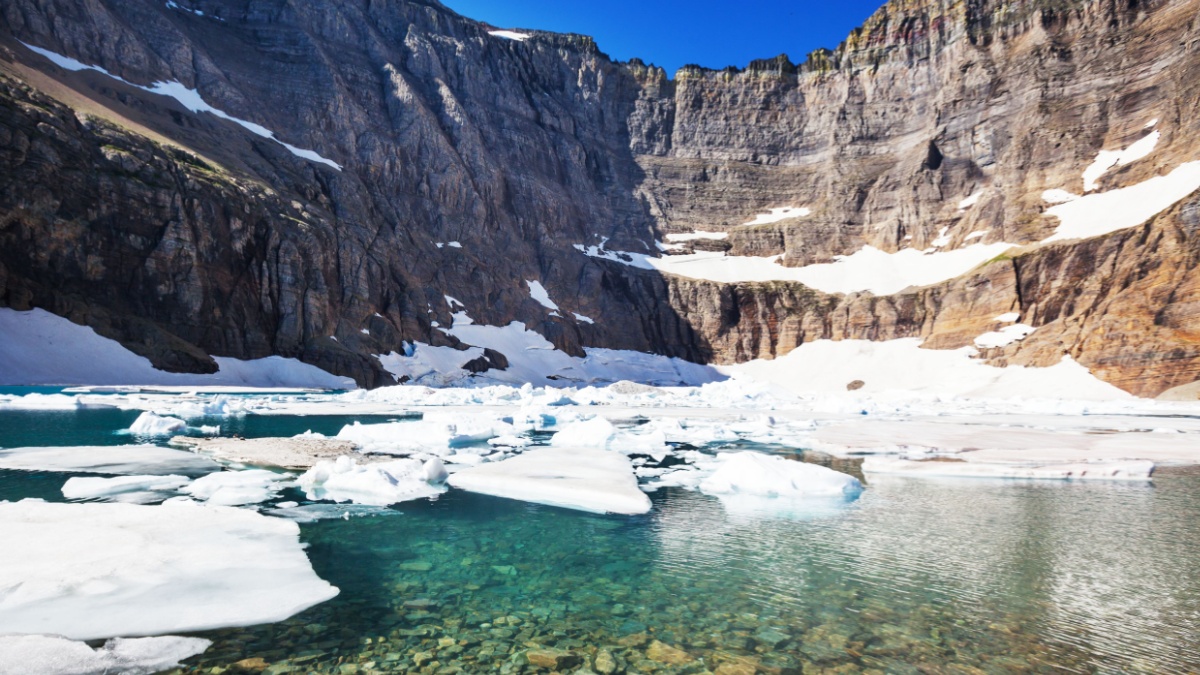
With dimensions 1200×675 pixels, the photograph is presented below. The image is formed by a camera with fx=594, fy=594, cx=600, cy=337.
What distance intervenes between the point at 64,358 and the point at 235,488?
52.4 m

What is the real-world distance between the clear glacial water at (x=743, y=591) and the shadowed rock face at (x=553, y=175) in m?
54.5

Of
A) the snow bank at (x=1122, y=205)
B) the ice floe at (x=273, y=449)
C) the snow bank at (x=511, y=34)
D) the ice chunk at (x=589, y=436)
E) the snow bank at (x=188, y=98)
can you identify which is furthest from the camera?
the snow bank at (x=511, y=34)

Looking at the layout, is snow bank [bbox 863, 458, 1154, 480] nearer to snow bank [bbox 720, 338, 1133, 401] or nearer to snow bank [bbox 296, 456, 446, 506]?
snow bank [bbox 296, 456, 446, 506]

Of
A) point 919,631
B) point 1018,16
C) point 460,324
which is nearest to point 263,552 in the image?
point 919,631

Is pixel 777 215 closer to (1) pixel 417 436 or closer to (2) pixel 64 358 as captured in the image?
(1) pixel 417 436

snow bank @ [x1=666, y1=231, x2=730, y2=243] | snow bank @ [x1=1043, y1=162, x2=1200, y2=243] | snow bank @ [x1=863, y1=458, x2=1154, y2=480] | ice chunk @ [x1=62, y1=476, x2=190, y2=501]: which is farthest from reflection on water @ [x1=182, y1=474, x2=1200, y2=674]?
snow bank @ [x1=666, y1=231, x2=730, y2=243]

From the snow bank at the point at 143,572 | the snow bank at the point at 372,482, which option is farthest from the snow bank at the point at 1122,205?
the snow bank at the point at 143,572

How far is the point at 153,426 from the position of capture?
23.5m

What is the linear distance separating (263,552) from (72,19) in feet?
315

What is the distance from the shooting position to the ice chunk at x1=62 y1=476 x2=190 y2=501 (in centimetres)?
1171

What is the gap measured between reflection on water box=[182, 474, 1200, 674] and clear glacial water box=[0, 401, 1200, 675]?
0.03m

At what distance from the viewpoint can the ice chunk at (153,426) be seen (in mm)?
23188

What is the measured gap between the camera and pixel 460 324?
82.7 m

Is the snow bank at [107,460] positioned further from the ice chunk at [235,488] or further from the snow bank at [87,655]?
the snow bank at [87,655]
